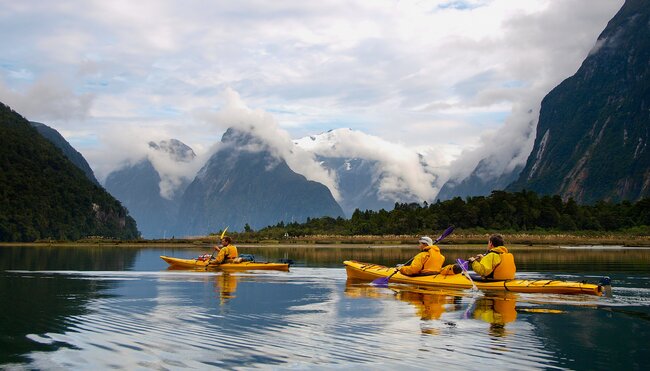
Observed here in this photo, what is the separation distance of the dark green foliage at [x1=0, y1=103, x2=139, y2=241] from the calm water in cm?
11261

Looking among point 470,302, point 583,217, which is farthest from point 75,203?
point 470,302

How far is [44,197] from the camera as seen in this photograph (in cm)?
14662

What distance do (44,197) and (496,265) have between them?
445ft

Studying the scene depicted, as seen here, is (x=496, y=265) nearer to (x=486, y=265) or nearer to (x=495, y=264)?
(x=495, y=264)

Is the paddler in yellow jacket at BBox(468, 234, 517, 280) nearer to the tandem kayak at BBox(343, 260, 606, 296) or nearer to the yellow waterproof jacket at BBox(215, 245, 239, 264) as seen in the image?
the tandem kayak at BBox(343, 260, 606, 296)

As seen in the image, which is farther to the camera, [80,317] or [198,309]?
[198,309]

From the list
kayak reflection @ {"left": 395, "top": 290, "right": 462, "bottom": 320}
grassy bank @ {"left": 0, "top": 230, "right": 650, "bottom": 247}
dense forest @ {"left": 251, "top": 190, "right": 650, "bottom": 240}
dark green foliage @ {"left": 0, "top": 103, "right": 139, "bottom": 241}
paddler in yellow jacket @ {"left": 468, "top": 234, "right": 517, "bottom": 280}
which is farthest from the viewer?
dark green foliage @ {"left": 0, "top": 103, "right": 139, "bottom": 241}

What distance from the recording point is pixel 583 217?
4651 inches

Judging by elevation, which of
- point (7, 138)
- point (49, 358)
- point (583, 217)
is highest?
point (7, 138)

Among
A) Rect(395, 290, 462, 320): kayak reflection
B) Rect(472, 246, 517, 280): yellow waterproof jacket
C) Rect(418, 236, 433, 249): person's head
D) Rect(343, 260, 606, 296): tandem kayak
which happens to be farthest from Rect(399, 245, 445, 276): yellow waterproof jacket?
Rect(472, 246, 517, 280): yellow waterproof jacket

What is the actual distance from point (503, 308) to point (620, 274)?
17.3 metres

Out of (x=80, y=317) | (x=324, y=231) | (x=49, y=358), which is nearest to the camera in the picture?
(x=49, y=358)

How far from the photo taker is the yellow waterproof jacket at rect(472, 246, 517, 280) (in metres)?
27.3

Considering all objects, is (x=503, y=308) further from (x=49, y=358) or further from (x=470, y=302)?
(x=49, y=358)
